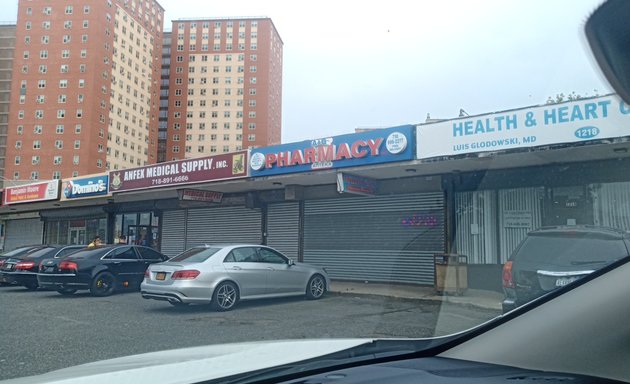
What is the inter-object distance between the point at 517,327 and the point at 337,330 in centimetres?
609

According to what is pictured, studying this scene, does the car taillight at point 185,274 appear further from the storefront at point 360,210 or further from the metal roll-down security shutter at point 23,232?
the metal roll-down security shutter at point 23,232

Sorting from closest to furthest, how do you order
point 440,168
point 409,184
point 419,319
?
point 419,319, point 440,168, point 409,184

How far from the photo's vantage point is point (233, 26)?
10525cm

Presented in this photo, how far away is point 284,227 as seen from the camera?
19031 mm

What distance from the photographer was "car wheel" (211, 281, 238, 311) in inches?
418

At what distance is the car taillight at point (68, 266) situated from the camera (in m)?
13.5

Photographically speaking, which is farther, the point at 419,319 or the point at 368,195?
the point at 368,195

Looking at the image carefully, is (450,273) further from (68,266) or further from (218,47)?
(218,47)

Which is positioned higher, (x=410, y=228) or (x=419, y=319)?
(x=410, y=228)

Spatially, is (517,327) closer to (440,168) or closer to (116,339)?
(116,339)

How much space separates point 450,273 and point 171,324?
7023 mm

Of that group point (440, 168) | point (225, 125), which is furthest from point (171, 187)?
point (225, 125)

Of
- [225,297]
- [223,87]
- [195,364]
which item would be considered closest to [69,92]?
[223,87]

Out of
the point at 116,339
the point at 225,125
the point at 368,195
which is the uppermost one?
the point at 225,125
